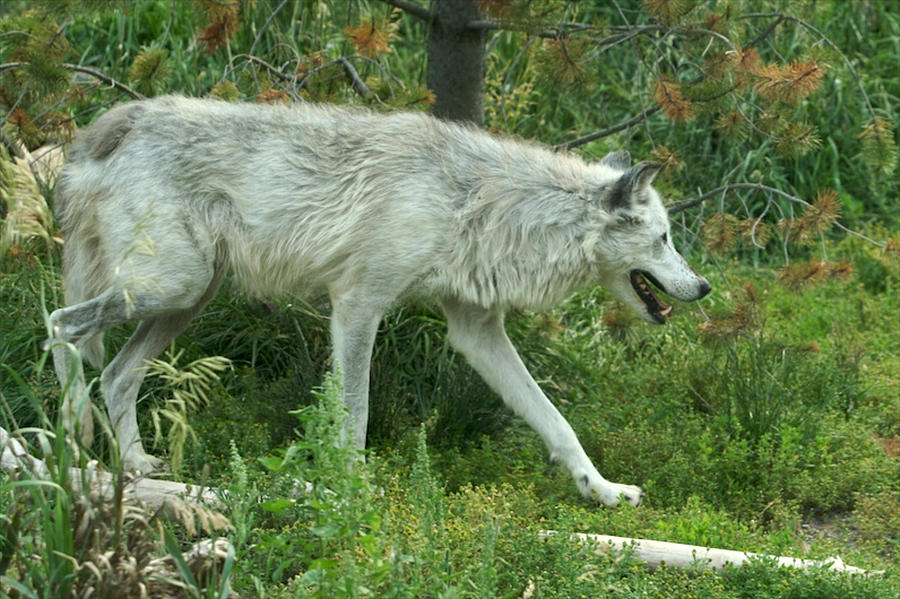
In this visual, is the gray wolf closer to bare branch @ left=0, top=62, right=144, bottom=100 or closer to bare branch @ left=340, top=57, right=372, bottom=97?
bare branch @ left=0, top=62, right=144, bottom=100

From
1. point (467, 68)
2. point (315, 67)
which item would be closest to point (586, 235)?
point (467, 68)

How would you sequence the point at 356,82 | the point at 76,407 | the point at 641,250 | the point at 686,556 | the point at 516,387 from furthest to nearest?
the point at 356,82 < the point at 516,387 < the point at 641,250 < the point at 686,556 < the point at 76,407

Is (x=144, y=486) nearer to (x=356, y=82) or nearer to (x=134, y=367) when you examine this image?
(x=134, y=367)

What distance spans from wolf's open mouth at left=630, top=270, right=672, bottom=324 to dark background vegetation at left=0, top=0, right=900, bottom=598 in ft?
1.82

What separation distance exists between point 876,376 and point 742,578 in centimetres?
341

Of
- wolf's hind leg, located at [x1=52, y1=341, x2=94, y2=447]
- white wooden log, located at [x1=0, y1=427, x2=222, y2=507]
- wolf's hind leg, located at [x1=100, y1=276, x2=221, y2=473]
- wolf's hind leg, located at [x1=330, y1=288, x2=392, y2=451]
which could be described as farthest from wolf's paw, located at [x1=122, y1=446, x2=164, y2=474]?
wolf's hind leg, located at [x1=52, y1=341, x2=94, y2=447]

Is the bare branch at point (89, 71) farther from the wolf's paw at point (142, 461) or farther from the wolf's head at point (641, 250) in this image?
the wolf's head at point (641, 250)

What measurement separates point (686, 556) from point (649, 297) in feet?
5.97

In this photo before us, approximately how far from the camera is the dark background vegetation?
4.51m

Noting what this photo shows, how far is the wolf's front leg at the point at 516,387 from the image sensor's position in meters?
6.13

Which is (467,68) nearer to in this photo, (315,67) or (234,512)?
(315,67)

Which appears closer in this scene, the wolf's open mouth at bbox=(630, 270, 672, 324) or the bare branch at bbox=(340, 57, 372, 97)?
the wolf's open mouth at bbox=(630, 270, 672, 324)

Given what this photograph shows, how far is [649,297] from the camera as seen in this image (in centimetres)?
644

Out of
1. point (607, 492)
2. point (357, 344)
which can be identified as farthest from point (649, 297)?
point (357, 344)
